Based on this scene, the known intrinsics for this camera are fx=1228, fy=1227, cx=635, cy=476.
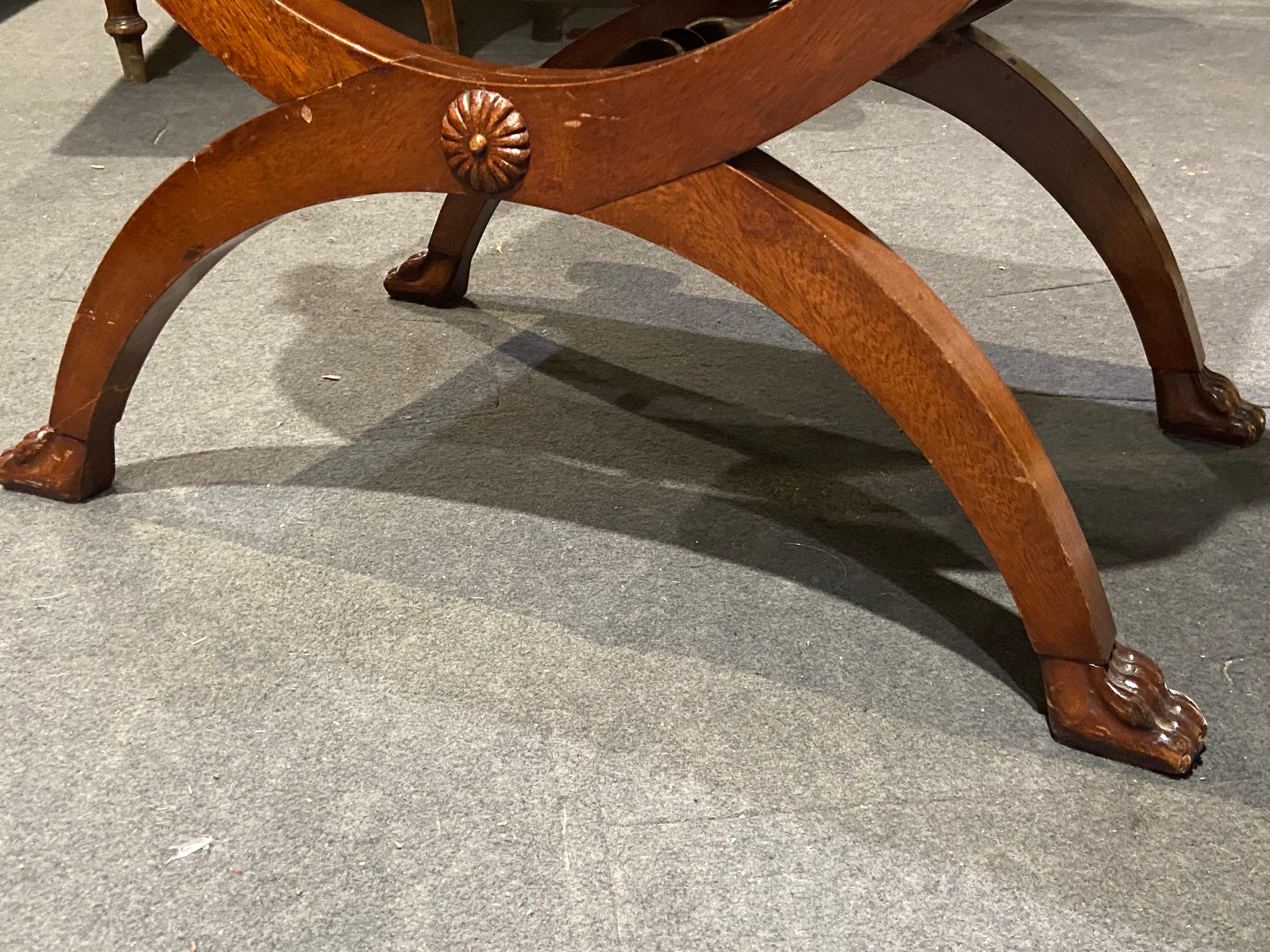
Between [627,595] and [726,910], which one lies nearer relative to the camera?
[726,910]

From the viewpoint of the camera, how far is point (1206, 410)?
3.70 feet

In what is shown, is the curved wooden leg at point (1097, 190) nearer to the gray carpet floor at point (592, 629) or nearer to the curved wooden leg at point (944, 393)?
the gray carpet floor at point (592, 629)

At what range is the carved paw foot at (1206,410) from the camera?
1.12 metres

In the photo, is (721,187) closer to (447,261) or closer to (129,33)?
(447,261)

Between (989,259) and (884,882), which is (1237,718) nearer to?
(884,882)

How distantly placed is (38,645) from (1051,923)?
71 centimetres

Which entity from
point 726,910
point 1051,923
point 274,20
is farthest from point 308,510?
point 1051,923

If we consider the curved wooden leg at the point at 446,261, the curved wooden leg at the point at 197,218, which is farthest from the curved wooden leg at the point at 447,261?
the curved wooden leg at the point at 197,218

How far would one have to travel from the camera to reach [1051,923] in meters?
0.69

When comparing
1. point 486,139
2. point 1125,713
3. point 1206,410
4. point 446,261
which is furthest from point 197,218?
point 1206,410

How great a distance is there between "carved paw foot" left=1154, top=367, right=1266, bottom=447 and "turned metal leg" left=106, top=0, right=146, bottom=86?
1786mm

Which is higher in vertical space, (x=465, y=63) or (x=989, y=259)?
(x=465, y=63)

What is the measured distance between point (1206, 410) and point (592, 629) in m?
0.62

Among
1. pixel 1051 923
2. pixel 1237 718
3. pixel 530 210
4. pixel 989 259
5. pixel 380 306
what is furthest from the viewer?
pixel 530 210
